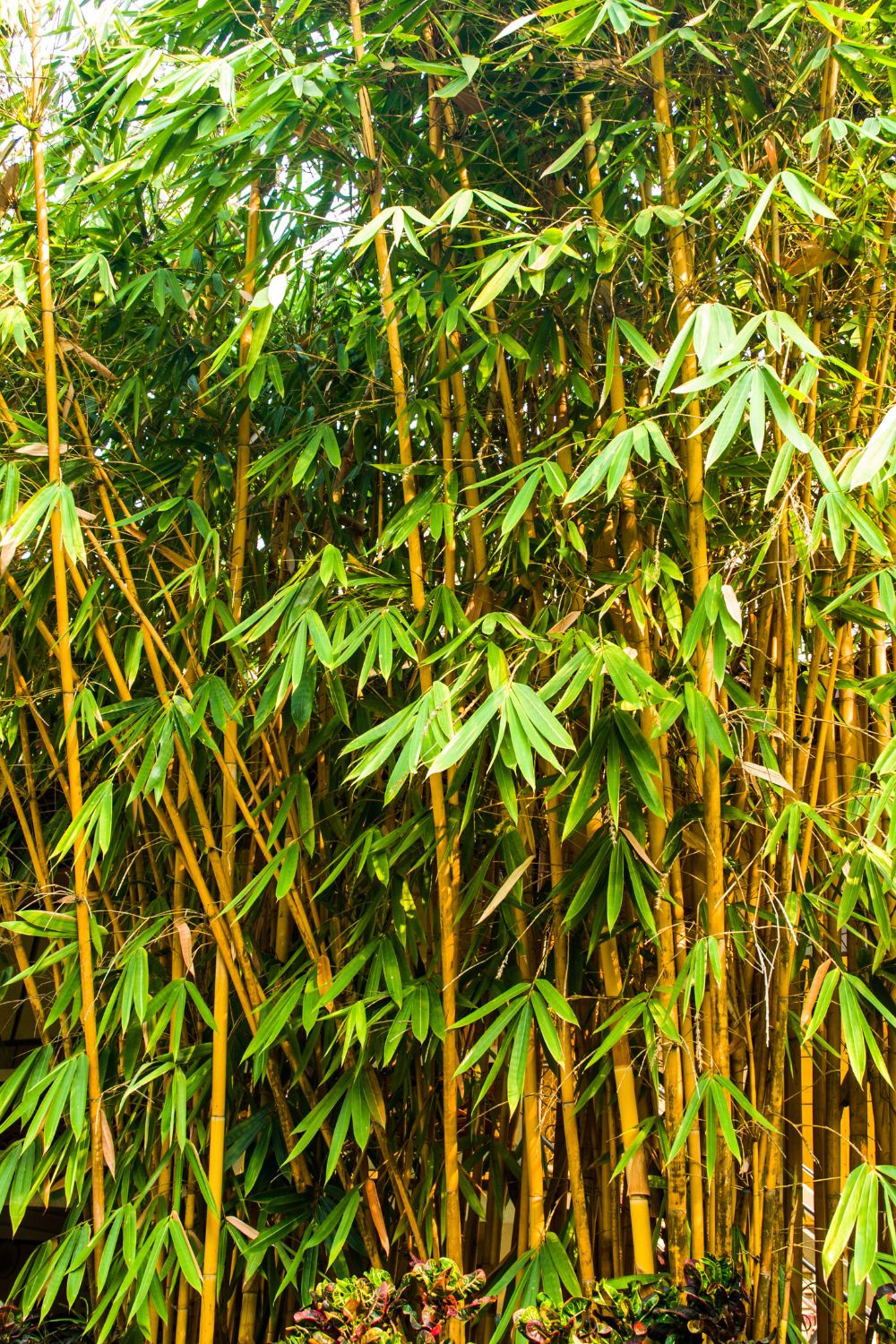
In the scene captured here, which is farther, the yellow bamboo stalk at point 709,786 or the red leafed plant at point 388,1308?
the yellow bamboo stalk at point 709,786

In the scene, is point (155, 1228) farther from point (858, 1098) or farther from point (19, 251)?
point (19, 251)

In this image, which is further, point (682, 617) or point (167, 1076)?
point (167, 1076)

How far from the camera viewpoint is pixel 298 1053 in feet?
6.79

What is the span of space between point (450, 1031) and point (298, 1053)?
344 millimetres

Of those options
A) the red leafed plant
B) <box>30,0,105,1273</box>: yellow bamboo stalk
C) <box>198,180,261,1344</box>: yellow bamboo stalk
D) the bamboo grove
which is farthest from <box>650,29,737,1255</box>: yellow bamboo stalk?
<box>30,0,105,1273</box>: yellow bamboo stalk

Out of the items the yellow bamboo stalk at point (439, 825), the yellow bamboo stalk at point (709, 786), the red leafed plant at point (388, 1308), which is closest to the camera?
the red leafed plant at point (388, 1308)

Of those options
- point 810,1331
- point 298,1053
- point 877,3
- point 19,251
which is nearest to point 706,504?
point 877,3

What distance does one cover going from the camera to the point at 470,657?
5.89ft

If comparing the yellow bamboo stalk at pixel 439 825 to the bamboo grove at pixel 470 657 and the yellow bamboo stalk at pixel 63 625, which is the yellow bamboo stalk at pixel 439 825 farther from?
the yellow bamboo stalk at pixel 63 625

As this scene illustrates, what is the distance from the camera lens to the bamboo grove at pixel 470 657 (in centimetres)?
171

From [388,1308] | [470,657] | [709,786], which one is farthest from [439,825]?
[388,1308]

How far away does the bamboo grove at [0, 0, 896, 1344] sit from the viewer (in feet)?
5.63

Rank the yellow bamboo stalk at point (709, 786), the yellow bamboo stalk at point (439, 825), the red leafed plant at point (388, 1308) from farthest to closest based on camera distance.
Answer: the yellow bamboo stalk at point (439, 825), the yellow bamboo stalk at point (709, 786), the red leafed plant at point (388, 1308)

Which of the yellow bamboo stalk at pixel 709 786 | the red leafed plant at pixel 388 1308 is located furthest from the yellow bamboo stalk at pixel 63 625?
the yellow bamboo stalk at pixel 709 786
